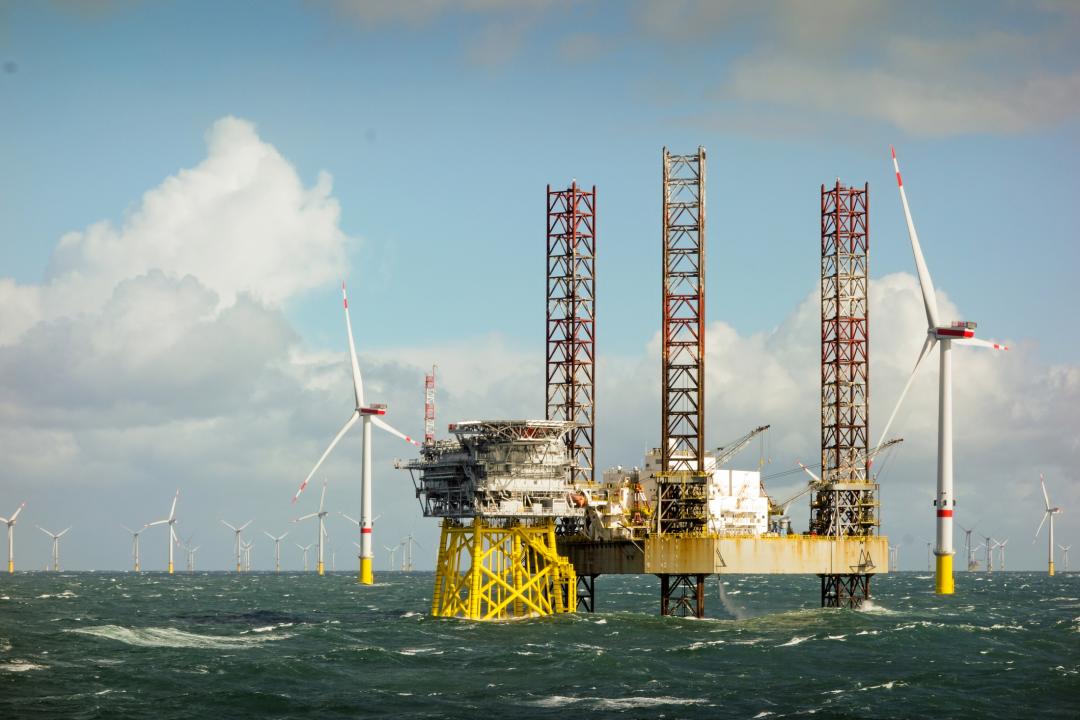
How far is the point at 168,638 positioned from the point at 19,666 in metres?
17.5

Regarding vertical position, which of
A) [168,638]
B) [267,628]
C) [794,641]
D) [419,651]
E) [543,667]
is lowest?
[267,628]

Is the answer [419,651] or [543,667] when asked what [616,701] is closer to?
[543,667]

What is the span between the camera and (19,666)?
75.7m

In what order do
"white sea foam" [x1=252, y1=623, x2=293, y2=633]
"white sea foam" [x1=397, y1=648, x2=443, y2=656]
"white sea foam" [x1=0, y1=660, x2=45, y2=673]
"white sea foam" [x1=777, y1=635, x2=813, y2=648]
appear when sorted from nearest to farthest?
"white sea foam" [x1=0, y1=660, x2=45, y2=673] → "white sea foam" [x1=397, y1=648, x2=443, y2=656] → "white sea foam" [x1=777, y1=635, x2=813, y2=648] → "white sea foam" [x1=252, y1=623, x2=293, y2=633]

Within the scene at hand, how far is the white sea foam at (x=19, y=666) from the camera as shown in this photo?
242 ft

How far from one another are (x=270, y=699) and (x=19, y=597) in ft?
390

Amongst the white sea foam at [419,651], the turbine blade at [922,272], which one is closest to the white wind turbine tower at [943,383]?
the turbine blade at [922,272]

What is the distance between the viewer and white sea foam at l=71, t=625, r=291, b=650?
8775 cm

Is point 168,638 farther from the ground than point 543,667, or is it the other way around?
Answer: point 543,667

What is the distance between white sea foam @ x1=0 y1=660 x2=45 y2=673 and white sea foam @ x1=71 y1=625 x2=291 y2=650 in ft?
34.3

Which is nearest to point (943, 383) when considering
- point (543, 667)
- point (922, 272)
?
point (922, 272)

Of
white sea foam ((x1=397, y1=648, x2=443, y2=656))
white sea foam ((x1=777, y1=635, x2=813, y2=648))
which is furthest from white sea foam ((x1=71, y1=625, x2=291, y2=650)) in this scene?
white sea foam ((x1=777, y1=635, x2=813, y2=648))

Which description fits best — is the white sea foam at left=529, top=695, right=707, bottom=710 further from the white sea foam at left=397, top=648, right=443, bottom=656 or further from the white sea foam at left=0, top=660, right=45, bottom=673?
the white sea foam at left=0, top=660, right=45, bottom=673

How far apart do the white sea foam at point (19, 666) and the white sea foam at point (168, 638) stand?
10454mm
